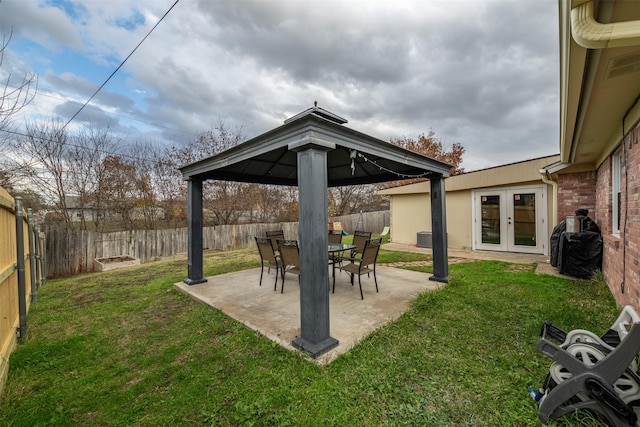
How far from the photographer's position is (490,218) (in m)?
8.30

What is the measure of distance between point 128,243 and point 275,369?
8.28 m

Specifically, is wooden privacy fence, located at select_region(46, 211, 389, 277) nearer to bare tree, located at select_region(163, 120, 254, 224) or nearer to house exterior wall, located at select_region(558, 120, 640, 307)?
bare tree, located at select_region(163, 120, 254, 224)

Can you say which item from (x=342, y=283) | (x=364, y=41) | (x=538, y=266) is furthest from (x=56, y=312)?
(x=538, y=266)

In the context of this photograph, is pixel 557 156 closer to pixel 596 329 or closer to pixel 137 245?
pixel 596 329

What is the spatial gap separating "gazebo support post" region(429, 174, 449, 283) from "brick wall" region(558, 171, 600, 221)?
11.5 ft

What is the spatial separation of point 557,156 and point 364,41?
19.6 feet

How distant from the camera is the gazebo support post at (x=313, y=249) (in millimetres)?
2473

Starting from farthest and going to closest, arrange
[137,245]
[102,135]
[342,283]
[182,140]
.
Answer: [182,140], [102,135], [137,245], [342,283]

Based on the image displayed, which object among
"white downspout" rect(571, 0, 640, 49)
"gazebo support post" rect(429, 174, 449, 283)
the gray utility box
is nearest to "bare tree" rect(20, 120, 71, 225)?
"gazebo support post" rect(429, 174, 449, 283)

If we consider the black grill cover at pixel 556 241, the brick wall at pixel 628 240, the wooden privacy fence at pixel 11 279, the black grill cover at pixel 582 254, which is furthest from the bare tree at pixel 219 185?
the brick wall at pixel 628 240

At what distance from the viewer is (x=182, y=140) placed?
39.0 feet

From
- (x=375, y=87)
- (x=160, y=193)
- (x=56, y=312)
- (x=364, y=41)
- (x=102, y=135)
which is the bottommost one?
(x=56, y=312)

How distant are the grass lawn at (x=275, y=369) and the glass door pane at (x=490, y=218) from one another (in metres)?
4.58

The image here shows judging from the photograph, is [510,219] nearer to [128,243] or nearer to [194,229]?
[194,229]
